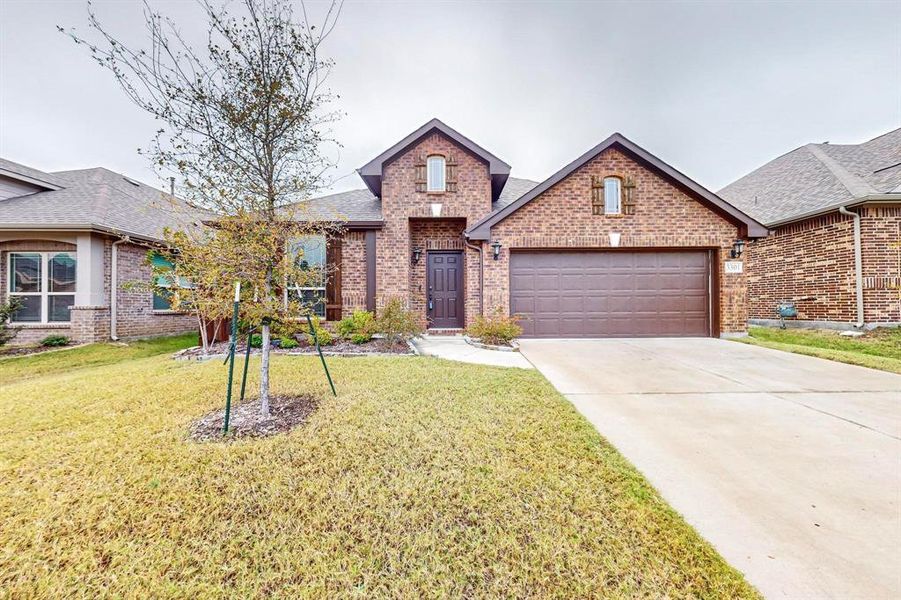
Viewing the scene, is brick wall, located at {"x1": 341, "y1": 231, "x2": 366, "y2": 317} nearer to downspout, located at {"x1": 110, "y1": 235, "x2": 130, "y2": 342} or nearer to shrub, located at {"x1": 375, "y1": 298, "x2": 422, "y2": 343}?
shrub, located at {"x1": 375, "y1": 298, "x2": 422, "y2": 343}

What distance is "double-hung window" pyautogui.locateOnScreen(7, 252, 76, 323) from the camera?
9.50 metres

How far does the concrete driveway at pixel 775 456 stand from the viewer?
1.91 m

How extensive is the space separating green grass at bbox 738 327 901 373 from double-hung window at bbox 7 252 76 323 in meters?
18.1

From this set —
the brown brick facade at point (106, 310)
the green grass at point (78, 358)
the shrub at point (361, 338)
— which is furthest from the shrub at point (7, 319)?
the shrub at point (361, 338)

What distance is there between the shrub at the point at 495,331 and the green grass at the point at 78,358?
8255mm

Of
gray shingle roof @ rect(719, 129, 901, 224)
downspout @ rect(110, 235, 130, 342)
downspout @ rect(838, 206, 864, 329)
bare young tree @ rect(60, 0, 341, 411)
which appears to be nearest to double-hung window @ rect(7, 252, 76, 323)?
downspout @ rect(110, 235, 130, 342)

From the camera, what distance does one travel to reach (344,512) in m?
2.24

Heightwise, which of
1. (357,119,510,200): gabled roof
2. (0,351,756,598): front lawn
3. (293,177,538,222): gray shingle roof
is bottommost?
(0,351,756,598): front lawn

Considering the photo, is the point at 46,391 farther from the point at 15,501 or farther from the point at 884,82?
the point at 884,82

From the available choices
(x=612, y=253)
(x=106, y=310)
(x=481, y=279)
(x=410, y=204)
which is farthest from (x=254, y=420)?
(x=106, y=310)

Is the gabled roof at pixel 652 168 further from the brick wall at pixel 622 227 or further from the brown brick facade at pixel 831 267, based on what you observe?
the brown brick facade at pixel 831 267

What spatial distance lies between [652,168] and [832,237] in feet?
18.3

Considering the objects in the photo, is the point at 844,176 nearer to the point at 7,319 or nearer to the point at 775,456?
the point at 775,456

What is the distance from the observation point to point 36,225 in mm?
8977
